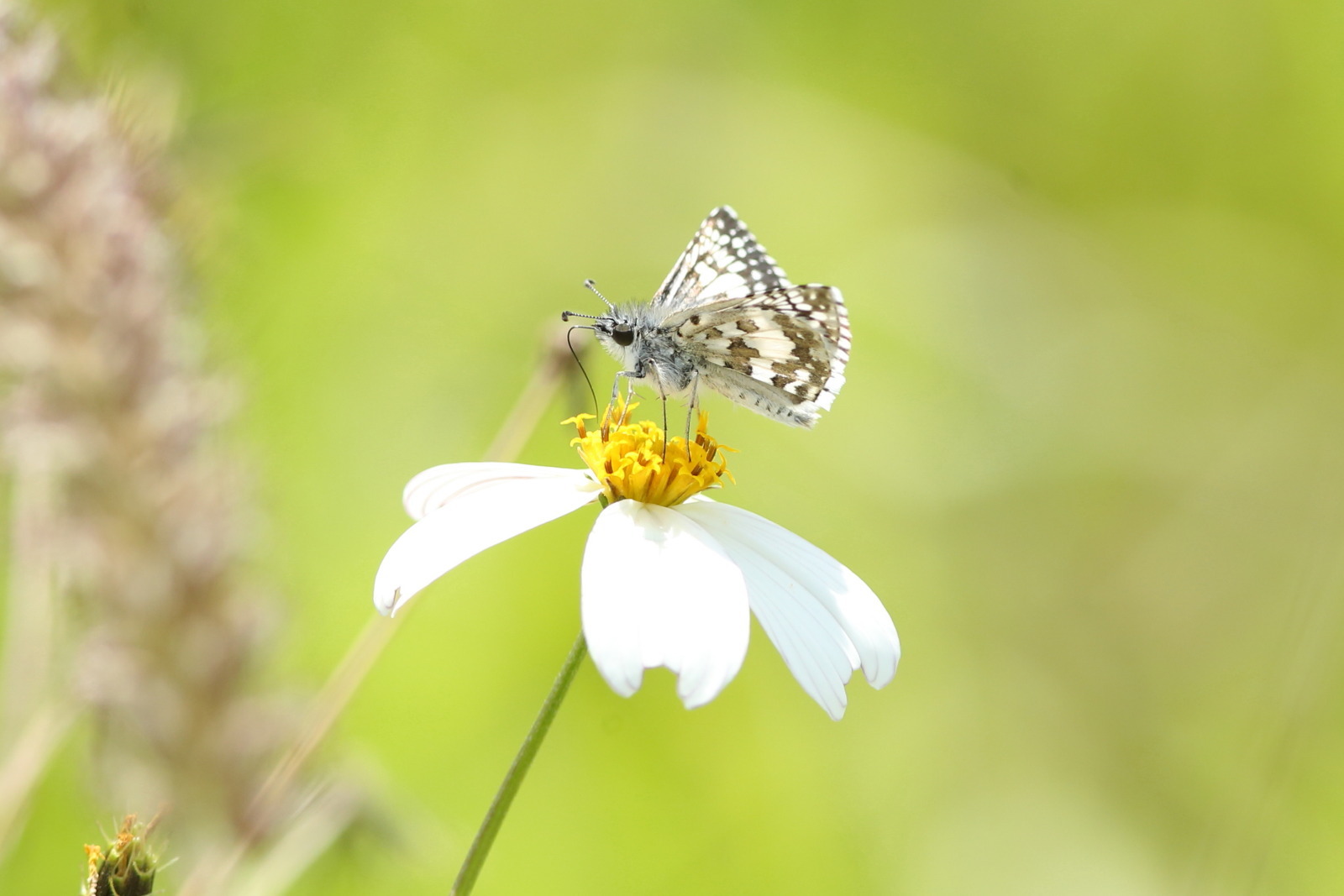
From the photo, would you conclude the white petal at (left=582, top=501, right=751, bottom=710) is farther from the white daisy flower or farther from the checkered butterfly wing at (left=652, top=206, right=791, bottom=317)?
the checkered butterfly wing at (left=652, top=206, right=791, bottom=317)

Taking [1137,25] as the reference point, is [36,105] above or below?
below

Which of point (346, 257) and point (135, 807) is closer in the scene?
point (135, 807)

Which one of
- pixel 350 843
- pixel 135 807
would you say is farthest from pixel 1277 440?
pixel 135 807

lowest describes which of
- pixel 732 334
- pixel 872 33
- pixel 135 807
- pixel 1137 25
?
pixel 135 807

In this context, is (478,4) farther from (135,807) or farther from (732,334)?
(135,807)

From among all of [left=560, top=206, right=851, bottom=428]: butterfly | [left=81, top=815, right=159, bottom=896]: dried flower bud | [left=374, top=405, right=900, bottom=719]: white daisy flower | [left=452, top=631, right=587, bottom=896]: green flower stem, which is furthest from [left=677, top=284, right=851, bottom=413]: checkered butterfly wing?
[left=81, top=815, right=159, bottom=896]: dried flower bud

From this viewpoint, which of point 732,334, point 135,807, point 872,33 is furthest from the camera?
point 872,33

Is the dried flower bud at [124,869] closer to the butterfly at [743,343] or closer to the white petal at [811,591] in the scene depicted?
the white petal at [811,591]
